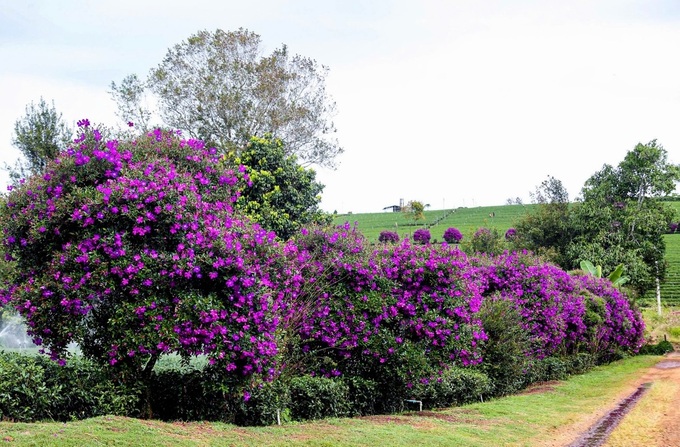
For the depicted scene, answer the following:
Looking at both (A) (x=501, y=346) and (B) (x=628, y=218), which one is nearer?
(A) (x=501, y=346)

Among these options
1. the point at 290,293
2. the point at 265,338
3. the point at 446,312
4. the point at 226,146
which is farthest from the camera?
the point at 226,146

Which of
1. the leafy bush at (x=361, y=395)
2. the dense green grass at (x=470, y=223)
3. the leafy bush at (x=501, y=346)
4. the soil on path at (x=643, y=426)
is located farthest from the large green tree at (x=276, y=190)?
the dense green grass at (x=470, y=223)

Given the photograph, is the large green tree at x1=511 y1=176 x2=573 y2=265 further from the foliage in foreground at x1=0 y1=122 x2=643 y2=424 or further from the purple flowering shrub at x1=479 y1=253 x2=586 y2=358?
the foliage in foreground at x1=0 y1=122 x2=643 y2=424

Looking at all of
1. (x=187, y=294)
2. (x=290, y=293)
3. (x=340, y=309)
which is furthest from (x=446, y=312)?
(x=187, y=294)

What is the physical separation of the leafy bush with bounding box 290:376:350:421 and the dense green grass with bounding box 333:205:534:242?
200 feet

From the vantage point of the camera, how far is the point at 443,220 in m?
92.4

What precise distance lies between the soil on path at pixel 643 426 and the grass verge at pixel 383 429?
166mm

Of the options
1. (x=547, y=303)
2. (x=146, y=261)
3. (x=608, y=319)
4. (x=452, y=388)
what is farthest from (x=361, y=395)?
(x=608, y=319)

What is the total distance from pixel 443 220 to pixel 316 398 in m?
82.1

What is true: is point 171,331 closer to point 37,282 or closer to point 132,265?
point 132,265

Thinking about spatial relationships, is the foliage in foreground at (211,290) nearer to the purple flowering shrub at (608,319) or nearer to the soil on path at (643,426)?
the soil on path at (643,426)

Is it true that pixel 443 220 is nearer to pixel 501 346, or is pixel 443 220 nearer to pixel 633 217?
pixel 633 217

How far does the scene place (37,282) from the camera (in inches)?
365

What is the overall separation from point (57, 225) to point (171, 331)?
2282 millimetres
